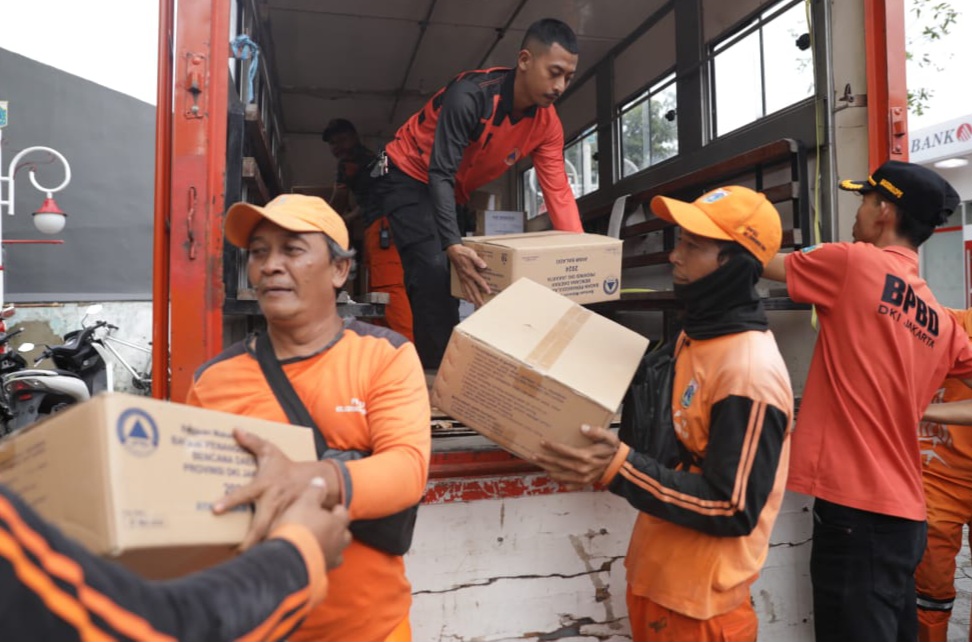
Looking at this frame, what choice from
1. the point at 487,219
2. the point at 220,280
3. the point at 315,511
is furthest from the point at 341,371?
the point at 487,219

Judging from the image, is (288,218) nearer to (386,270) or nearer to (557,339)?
(557,339)

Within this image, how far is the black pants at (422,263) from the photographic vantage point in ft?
10.8

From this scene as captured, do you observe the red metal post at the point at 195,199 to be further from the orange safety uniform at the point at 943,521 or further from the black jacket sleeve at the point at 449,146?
the orange safety uniform at the point at 943,521

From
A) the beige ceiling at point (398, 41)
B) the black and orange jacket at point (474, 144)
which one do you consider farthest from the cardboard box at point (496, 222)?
the black and orange jacket at point (474, 144)

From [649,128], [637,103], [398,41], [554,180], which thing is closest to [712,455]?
[554,180]

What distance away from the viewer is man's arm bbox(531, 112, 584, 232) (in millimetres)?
3564

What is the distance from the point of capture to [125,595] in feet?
2.42

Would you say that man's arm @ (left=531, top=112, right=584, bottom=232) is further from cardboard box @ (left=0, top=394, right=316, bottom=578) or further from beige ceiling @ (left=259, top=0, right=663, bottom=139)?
cardboard box @ (left=0, top=394, right=316, bottom=578)

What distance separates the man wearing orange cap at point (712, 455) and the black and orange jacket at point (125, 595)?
1.06 m

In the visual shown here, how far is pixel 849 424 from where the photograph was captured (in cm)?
228

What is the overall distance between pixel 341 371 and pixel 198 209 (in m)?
1.07

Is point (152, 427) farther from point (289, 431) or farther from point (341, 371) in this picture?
point (341, 371)

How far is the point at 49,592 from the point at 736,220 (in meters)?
1.76

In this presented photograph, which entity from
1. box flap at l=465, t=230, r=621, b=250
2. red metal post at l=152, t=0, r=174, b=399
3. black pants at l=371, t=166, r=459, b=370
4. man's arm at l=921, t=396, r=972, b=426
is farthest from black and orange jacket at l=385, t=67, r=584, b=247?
man's arm at l=921, t=396, r=972, b=426
